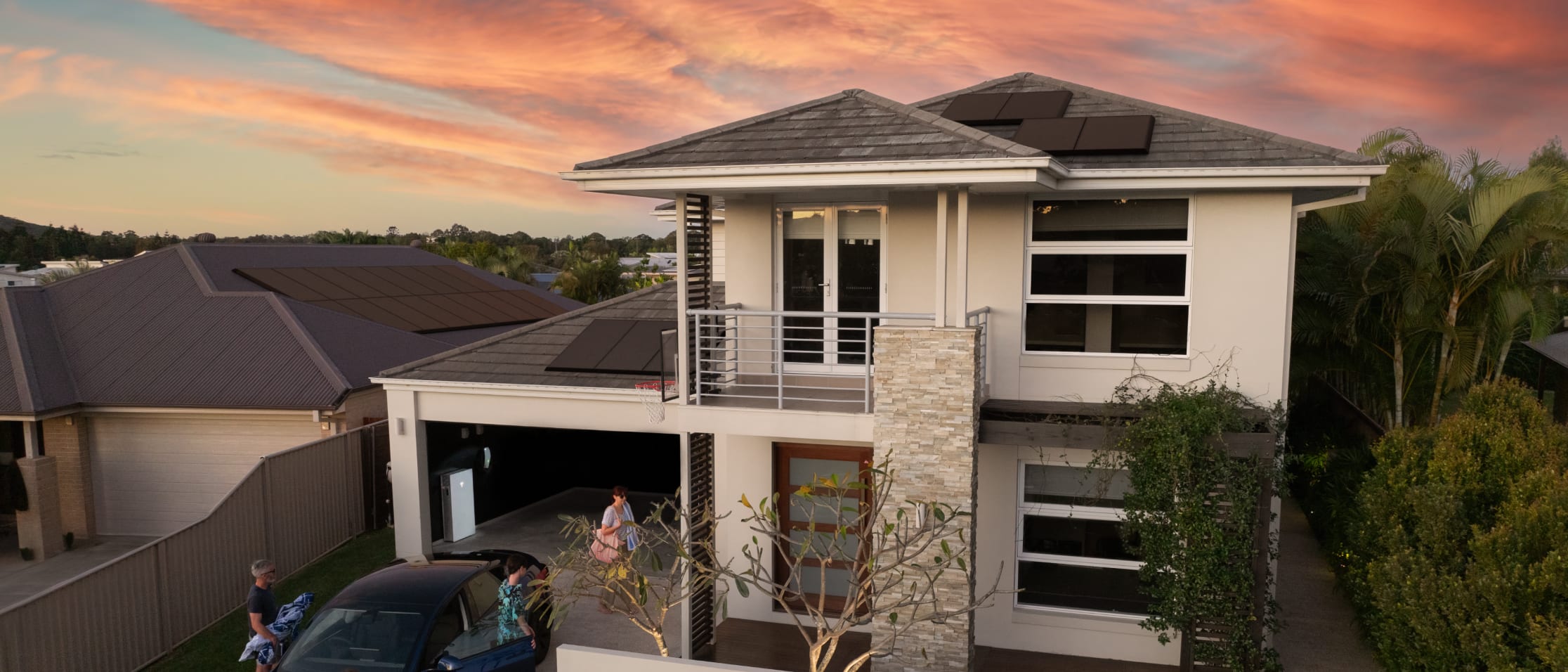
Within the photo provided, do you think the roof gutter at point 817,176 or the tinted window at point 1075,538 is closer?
the roof gutter at point 817,176

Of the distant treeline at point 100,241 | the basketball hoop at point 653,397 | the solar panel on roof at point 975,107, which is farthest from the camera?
the distant treeline at point 100,241

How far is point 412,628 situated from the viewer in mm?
8445

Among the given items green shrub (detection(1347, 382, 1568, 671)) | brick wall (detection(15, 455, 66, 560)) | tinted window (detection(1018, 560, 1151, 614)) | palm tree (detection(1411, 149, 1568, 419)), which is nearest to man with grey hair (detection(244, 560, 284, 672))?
tinted window (detection(1018, 560, 1151, 614))

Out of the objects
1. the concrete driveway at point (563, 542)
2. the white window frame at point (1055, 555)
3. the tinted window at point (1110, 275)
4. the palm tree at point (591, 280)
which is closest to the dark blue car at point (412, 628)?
the concrete driveway at point (563, 542)

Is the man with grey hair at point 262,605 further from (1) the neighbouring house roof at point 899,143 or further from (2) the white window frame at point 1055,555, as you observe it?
(2) the white window frame at point 1055,555

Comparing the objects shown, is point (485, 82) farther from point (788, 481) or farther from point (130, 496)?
point (788, 481)

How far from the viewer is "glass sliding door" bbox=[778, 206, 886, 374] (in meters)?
10.8

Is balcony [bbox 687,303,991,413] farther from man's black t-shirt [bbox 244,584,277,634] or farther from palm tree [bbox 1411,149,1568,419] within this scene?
palm tree [bbox 1411,149,1568,419]

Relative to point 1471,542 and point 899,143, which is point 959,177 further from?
point 1471,542

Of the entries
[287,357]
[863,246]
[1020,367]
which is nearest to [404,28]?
[287,357]

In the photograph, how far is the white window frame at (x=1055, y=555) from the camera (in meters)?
10.1

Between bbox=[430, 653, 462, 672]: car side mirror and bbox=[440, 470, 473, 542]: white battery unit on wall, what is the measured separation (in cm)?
697

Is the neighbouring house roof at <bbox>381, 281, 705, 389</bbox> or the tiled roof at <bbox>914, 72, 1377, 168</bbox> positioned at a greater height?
the tiled roof at <bbox>914, 72, 1377, 168</bbox>

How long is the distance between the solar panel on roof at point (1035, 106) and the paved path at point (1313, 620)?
20.1 feet
